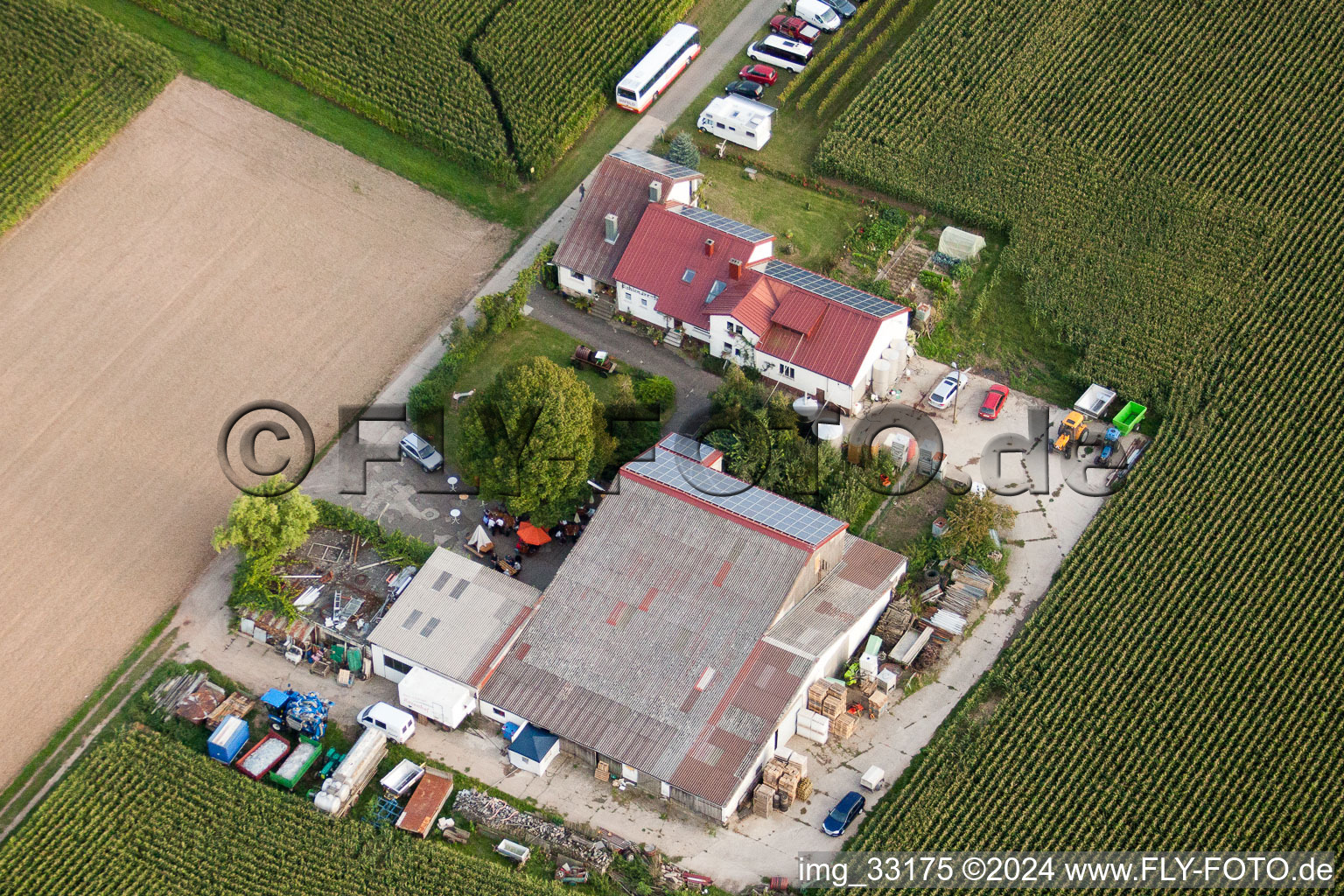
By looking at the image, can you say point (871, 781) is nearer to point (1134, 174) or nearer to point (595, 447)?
point (595, 447)

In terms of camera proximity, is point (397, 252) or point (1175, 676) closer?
point (1175, 676)

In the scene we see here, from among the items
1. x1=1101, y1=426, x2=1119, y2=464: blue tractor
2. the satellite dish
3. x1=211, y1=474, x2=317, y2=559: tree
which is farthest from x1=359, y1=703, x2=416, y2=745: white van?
x1=1101, y1=426, x2=1119, y2=464: blue tractor

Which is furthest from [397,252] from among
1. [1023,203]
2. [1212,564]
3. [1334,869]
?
[1334,869]

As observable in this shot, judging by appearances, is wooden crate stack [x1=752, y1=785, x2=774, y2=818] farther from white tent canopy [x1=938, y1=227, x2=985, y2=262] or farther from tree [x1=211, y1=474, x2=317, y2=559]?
white tent canopy [x1=938, y1=227, x2=985, y2=262]

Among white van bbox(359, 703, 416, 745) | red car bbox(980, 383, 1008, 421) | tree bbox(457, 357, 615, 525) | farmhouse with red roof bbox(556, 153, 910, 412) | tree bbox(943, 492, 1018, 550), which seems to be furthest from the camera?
red car bbox(980, 383, 1008, 421)

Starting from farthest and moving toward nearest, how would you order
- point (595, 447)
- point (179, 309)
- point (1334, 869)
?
point (179, 309), point (595, 447), point (1334, 869)
